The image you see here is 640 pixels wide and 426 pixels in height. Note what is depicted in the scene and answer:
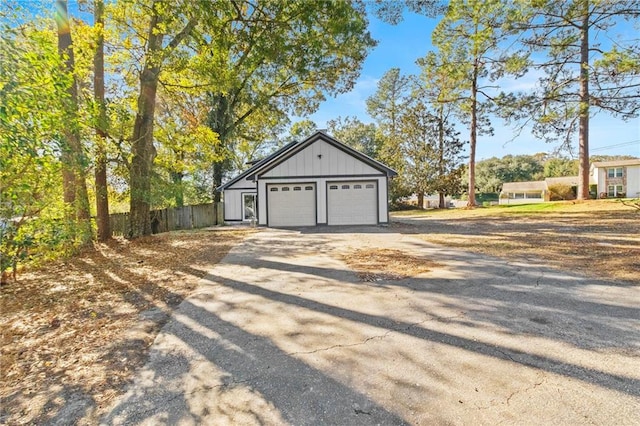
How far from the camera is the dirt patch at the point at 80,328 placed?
2.49 meters

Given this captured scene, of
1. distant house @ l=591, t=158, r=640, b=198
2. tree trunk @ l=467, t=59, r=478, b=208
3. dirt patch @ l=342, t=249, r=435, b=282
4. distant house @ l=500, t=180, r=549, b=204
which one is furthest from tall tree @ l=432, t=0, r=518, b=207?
distant house @ l=500, t=180, r=549, b=204

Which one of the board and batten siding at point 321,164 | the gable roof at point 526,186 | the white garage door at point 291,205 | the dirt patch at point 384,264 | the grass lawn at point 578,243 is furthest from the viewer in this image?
the gable roof at point 526,186

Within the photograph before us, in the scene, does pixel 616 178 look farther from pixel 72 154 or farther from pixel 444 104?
pixel 72 154

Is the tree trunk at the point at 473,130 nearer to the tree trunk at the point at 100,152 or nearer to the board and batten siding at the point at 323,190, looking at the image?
the board and batten siding at the point at 323,190

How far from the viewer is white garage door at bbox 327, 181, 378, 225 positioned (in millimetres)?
15195

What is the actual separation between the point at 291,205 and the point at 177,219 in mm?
6856

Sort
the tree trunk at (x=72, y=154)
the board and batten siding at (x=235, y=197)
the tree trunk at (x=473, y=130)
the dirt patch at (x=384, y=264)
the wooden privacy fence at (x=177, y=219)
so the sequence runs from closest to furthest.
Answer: the tree trunk at (x=72, y=154), the dirt patch at (x=384, y=264), the wooden privacy fence at (x=177, y=219), the board and batten siding at (x=235, y=197), the tree trunk at (x=473, y=130)

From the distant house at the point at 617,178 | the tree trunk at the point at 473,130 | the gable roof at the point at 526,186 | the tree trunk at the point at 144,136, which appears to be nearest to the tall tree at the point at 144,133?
the tree trunk at the point at 144,136

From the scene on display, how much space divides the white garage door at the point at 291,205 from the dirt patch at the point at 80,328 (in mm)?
7595

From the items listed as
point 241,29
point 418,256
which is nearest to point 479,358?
point 418,256

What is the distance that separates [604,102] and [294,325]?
1594 cm

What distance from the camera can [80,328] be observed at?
389 centimetres

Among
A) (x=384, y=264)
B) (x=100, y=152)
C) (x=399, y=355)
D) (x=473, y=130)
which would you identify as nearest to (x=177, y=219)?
(x=100, y=152)

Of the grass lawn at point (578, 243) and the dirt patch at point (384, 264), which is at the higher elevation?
the grass lawn at point (578, 243)
